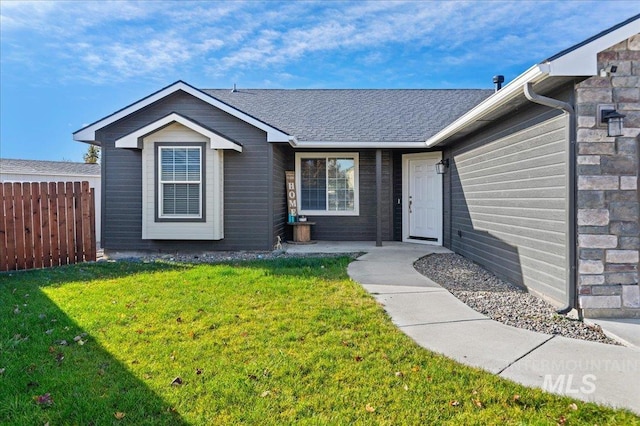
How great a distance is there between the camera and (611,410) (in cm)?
228

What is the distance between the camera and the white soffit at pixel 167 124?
25.9ft

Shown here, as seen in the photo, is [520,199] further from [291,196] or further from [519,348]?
[291,196]

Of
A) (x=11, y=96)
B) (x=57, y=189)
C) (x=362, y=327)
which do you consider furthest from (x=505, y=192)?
(x=11, y=96)

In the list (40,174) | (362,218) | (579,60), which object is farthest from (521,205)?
(40,174)

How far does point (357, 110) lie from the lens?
1149 centimetres

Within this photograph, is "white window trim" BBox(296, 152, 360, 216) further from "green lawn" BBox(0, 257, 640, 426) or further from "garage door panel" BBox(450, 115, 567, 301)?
"green lawn" BBox(0, 257, 640, 426)

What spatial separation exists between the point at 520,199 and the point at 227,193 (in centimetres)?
→ 574

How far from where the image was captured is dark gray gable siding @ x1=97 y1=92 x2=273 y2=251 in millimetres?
8508

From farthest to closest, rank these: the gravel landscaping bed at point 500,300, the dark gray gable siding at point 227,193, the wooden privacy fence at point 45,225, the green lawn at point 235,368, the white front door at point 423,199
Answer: the white front door at point 423,199
the dark gray gable siding at point 227,193
the wooden privacy fence at point 45,225
the gravel landscaping bed at point 500,300
the green lawn at point 235,368

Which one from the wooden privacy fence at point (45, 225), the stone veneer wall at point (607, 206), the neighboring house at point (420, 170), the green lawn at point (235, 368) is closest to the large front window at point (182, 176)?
the neighboring house at point (420, 170)

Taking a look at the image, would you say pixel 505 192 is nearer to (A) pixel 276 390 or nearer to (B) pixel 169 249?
(A) pixel 276 390

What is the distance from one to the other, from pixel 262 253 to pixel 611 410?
6.76 m

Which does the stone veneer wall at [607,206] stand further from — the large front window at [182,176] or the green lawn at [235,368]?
the large front window at [182,176]

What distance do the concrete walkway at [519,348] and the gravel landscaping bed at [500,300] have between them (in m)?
0.20
